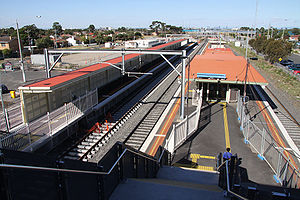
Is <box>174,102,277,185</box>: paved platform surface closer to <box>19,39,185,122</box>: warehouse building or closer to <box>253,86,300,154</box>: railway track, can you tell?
Result: <box>253,86,300,154</box>: railway track

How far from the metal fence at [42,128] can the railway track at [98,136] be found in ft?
4.27

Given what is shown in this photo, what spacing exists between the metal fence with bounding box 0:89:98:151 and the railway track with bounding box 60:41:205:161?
4.27 ft

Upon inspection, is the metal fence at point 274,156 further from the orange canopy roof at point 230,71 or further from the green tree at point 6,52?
the green tree at point 6,52

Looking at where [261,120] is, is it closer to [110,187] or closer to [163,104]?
[163,104]

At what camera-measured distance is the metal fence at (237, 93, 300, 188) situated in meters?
7.96

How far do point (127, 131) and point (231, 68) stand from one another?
445 inches

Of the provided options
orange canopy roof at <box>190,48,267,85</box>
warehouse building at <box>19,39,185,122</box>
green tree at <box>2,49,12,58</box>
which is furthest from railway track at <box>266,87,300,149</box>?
green tree at <box>2,49,12,58</box>

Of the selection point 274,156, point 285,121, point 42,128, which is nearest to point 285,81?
point 285,121

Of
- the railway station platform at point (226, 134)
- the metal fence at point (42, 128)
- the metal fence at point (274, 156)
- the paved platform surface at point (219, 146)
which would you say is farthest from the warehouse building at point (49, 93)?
the metal fence at point (274, 156)

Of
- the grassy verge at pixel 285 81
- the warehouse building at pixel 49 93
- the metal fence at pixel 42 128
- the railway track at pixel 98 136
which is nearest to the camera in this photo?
the metal fence at pixel 42 128

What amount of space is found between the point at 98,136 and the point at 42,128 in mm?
3780

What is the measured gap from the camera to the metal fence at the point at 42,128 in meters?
9.57

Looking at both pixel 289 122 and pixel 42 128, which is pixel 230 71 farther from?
pixel 42 128

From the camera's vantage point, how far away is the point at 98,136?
14.7 meters
